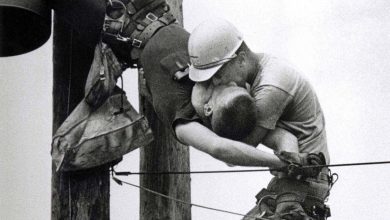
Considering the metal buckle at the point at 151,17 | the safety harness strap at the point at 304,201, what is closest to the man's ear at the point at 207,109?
the safety harness strap at the point at 304,201

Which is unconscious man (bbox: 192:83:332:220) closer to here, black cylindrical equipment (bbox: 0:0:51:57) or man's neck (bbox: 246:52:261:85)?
man's neck (bbox: 246:52:261:85)

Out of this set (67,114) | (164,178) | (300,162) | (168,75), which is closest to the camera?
Result: (300,162)

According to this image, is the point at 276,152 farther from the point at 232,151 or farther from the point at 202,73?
the point at 202,73

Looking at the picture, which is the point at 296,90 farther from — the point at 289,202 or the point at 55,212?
the point at 55,212

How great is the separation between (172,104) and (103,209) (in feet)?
2.71

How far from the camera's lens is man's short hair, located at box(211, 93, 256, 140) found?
7.74 metres

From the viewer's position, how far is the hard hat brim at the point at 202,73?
26.2 ft

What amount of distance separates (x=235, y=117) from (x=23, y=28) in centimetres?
198

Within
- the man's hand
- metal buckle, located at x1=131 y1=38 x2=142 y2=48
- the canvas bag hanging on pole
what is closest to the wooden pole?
the canvas bag hanging on pole

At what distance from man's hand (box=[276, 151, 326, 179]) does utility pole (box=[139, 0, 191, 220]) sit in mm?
1309

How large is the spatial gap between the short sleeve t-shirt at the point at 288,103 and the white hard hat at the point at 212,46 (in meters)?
0.22

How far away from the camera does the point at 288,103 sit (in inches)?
313

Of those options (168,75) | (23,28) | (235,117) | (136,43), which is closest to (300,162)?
(235,117)

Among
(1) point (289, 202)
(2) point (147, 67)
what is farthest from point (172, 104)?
(1) point (289, 202)
